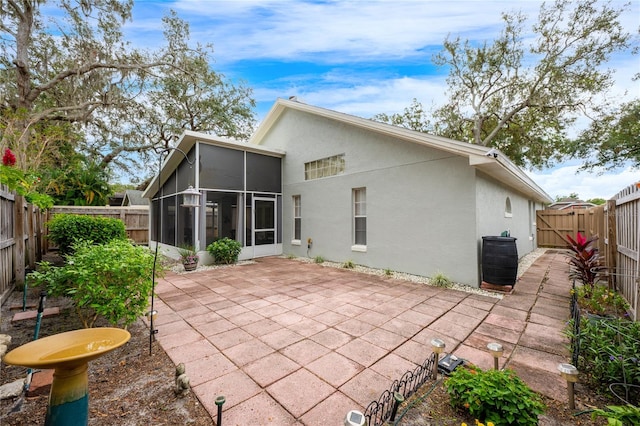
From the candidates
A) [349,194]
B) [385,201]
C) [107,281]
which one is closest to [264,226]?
[349,194]

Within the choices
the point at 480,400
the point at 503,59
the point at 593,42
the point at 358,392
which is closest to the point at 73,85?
the point at 358,392

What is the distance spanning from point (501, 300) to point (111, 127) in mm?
19508

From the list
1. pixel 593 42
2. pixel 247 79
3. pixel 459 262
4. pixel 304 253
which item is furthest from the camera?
pixel 247 79

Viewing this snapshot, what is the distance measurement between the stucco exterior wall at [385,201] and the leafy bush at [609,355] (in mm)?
2741

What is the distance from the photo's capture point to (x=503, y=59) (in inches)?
507

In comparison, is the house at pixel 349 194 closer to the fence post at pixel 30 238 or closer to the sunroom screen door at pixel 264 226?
the sunroom screen door at pixel 264 226

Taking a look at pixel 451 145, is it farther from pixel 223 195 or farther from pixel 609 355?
pixel 223 195

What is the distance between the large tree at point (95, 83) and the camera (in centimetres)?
1021

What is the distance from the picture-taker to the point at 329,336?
3.24 meters

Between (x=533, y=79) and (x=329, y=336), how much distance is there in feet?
53.9

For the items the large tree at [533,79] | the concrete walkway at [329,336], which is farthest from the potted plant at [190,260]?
the large tree at [533,79]

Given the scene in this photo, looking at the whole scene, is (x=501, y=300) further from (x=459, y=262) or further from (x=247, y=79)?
(x=247, y=79)

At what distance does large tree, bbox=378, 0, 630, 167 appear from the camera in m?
11.2

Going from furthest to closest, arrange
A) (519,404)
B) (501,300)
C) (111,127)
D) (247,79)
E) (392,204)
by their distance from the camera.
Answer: (247,79) → (111,127) → (392,204) → (501,300) → (519,404)
